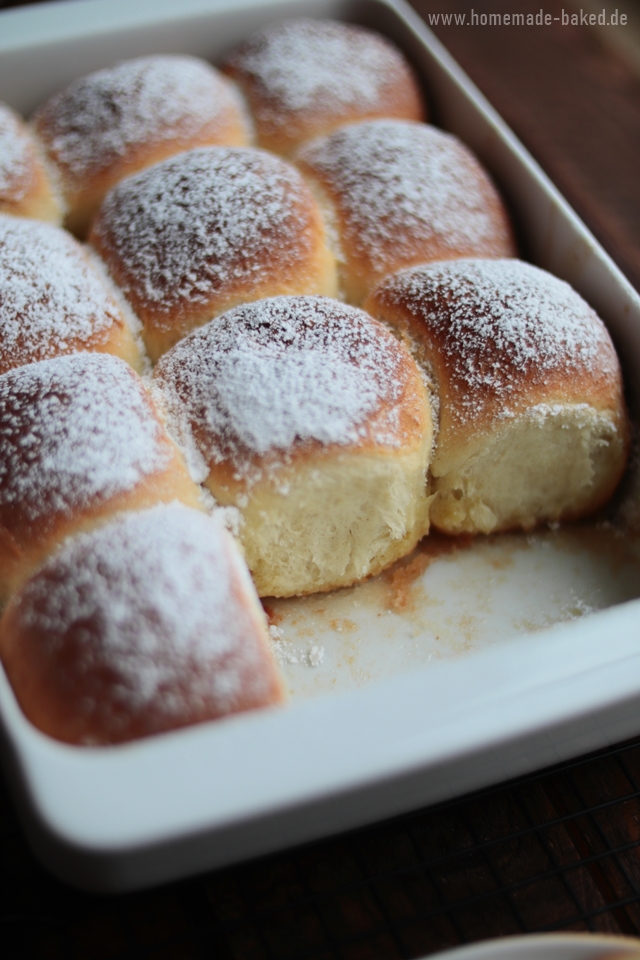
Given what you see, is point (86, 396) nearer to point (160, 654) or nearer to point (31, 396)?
point (31, 396)

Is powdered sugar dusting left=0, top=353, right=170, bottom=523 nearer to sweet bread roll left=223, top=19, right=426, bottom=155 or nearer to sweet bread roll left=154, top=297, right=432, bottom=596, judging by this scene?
sweet bread roll left=154, top=297, right=432, bottom=596

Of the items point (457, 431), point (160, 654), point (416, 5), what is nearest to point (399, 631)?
point (457, 431)

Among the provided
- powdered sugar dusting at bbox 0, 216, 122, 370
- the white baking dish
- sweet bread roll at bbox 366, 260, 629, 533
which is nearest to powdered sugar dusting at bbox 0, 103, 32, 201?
powdered sugar dusting at bbox 0, 216, 122, 370

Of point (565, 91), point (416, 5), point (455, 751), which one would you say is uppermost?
point (416, 5)

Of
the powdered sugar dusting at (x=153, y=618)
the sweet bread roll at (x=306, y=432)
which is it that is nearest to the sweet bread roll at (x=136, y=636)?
the powdered sugar dusting at (x=153, y=618)

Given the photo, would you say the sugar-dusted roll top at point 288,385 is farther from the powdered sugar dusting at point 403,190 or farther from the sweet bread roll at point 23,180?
the sweet bread roll at point 23,180

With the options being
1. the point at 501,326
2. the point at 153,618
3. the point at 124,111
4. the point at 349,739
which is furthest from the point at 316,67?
the point at 349,739
